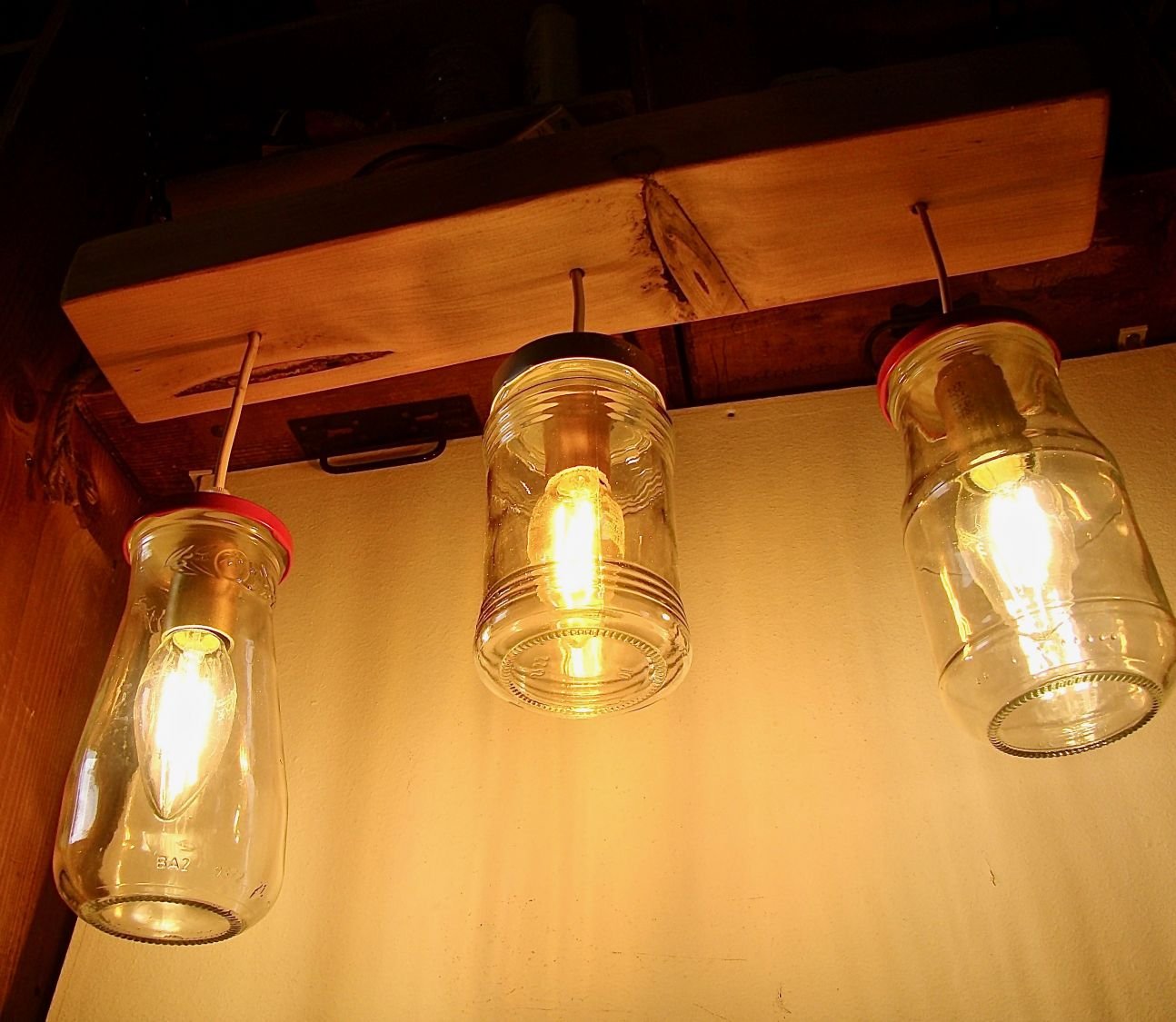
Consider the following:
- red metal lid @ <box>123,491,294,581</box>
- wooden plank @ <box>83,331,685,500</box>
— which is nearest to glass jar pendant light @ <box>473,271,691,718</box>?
red metal lid @ <box>123,491,294,581</box>

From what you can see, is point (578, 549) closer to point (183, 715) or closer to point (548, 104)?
point (183, 715)

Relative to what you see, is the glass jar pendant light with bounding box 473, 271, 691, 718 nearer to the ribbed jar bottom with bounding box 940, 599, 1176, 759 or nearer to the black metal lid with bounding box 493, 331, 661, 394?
the black metal lid with bounding box 493, 331, 661, 394

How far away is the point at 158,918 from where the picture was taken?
66 cm

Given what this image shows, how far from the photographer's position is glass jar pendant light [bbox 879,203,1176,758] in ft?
2.04

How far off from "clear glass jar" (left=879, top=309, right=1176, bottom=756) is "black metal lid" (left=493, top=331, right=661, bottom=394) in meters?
0.19

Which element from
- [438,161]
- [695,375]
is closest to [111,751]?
[438,161]

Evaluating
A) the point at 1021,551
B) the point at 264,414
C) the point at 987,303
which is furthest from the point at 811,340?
the point at 264,414

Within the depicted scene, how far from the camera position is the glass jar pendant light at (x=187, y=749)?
656 mm

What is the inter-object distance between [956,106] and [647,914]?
0.65m

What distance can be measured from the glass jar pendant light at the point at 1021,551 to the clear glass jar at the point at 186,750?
1.55ft

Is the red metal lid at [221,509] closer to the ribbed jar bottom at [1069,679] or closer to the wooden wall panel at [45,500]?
the wooden wall panel at [45,500]

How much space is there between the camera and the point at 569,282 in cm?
86

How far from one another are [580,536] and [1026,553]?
28 centimetres

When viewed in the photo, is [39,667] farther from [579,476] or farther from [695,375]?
[695,375]
